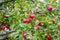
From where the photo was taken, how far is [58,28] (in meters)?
2.51

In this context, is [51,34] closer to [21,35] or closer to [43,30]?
[43,30]

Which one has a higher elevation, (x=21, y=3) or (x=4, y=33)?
(x=21, y=3)

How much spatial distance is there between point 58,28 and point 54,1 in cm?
31

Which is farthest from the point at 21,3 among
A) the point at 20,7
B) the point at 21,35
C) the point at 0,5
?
the point at 0,5

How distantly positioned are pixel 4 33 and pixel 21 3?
1.89ft

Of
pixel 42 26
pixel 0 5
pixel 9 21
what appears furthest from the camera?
pixel 0 5

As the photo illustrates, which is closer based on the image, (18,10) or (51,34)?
(51,34)

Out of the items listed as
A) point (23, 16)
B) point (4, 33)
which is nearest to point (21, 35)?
point (23, 16)

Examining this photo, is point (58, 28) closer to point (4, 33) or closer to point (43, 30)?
point (43, 30)

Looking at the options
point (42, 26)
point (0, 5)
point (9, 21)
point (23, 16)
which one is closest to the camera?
point (42, 26)

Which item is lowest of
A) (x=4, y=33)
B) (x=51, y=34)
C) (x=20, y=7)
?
(x=4, y=33)

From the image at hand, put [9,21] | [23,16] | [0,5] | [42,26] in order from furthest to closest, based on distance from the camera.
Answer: [0,5] → [9,21] → [23,16] → [42,26]

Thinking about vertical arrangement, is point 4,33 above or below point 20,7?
below

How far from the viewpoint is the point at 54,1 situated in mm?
2588
